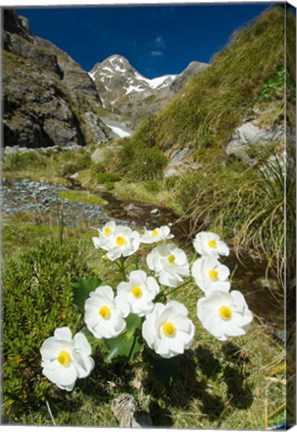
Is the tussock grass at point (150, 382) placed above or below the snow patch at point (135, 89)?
below

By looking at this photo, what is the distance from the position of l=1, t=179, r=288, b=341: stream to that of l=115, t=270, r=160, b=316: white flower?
413 millimetres

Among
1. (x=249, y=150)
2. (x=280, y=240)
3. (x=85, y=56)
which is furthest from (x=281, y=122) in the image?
(x=85, y=56)

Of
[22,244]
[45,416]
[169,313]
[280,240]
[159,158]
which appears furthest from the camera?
[159,158]

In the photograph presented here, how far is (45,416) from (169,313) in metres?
0.55

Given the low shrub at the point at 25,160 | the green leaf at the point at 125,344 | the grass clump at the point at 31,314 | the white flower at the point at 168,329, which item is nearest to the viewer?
the white flower at the point at 168,329

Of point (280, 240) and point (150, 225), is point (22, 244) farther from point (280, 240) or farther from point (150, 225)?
point (280, 240)

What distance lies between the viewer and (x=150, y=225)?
50.4 inches

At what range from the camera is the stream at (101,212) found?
121 centimetres

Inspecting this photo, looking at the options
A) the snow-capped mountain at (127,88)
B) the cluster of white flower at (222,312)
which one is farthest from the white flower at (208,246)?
the snow-capped mountain at (127,88)

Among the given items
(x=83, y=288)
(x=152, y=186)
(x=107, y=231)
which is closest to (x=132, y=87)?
(x=152, y=186)

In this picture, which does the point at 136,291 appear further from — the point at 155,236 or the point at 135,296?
the point at 155,236

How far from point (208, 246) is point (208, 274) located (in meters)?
0.10

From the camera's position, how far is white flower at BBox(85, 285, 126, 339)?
786mm

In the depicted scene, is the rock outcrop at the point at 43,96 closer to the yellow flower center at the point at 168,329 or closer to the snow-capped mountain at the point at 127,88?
the snow-capped mountain at the point at 127,88
